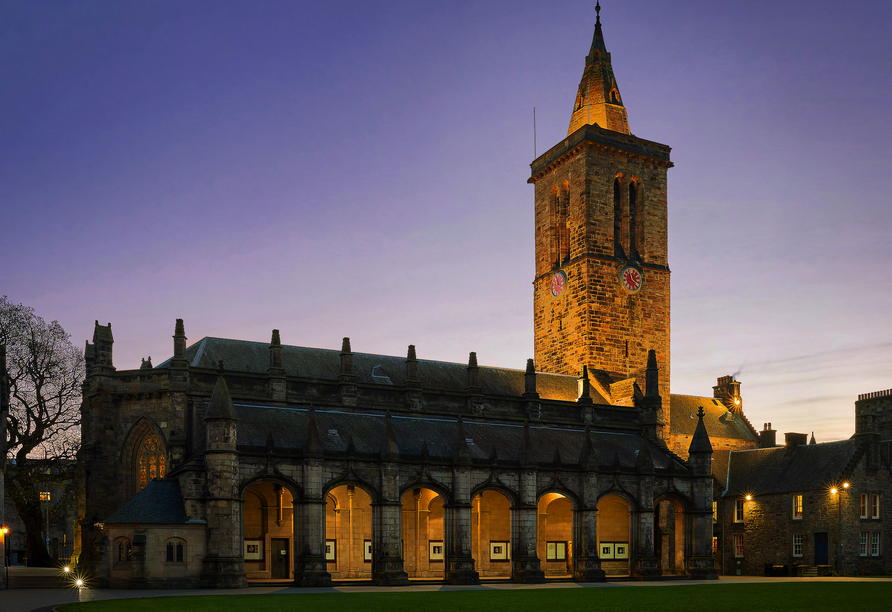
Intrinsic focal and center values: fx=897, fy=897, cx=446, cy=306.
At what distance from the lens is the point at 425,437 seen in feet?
153

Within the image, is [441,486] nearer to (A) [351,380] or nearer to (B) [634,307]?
(A) [351,380]

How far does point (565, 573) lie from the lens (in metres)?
49.8

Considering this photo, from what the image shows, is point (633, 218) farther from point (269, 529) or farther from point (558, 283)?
point (269, 529)

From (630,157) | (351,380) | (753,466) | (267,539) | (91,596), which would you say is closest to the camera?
(91,596)

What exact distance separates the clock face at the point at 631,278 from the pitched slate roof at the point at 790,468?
14.4 metres

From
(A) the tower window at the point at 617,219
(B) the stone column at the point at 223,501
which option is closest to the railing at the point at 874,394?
(A) the tower window at the point at 617,219

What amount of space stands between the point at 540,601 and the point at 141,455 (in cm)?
2406

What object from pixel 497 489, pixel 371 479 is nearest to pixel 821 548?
pixel 497 489

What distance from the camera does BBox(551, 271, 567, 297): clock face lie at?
217 ft

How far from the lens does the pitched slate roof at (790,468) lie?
56.3m

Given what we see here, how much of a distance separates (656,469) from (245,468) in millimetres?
23450

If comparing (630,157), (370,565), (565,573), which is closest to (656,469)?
(565,573)

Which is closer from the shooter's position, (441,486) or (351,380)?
(441,486)

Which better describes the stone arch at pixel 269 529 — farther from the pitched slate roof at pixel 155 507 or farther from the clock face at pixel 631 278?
the clock face at pixel 631 278
